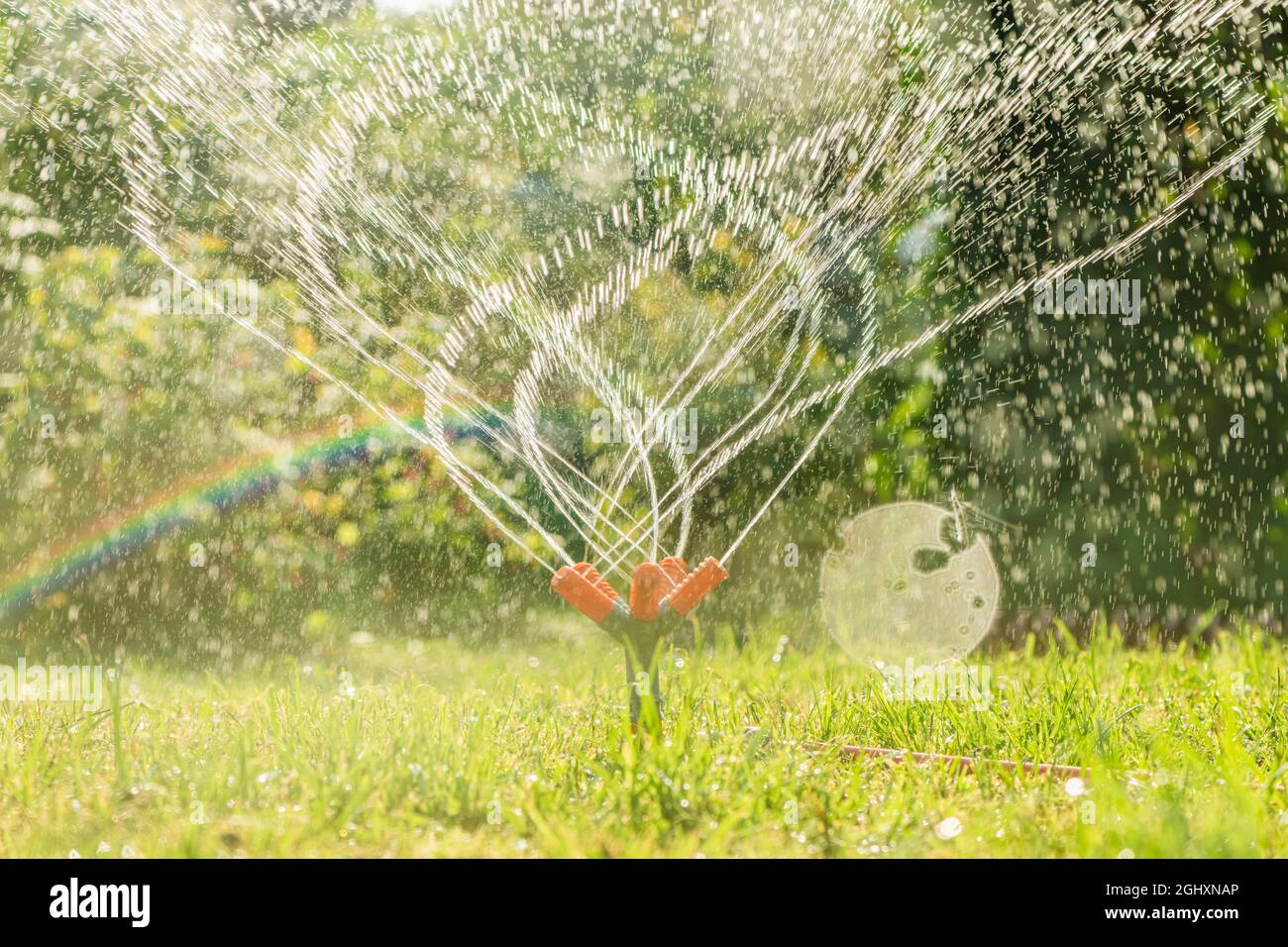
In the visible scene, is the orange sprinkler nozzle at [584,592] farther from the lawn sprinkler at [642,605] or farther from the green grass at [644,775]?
the green grass at [644,775]

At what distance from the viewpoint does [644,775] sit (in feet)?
5.56

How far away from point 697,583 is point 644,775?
1.07 feet

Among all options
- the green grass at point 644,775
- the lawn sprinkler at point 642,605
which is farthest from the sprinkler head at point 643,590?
the green grass at point 644,775

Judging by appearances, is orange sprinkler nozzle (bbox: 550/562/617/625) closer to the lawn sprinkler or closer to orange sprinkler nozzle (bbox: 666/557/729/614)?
the lawn sprinkler

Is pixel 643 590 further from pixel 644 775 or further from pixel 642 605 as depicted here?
pixel 644 775

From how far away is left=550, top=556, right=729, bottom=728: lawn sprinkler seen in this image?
177cm

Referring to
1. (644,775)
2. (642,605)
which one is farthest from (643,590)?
(644,775)

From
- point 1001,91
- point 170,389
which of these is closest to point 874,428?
point 1001,91

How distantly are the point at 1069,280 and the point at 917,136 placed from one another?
812 millimetres

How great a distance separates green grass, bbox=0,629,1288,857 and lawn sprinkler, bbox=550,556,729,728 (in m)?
0.10

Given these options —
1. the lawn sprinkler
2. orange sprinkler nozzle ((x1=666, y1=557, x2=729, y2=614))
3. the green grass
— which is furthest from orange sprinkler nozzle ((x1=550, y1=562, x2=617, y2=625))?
the green grass

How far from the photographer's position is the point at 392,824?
1583mm

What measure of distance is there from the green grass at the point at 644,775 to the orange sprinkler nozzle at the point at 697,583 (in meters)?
0.24
